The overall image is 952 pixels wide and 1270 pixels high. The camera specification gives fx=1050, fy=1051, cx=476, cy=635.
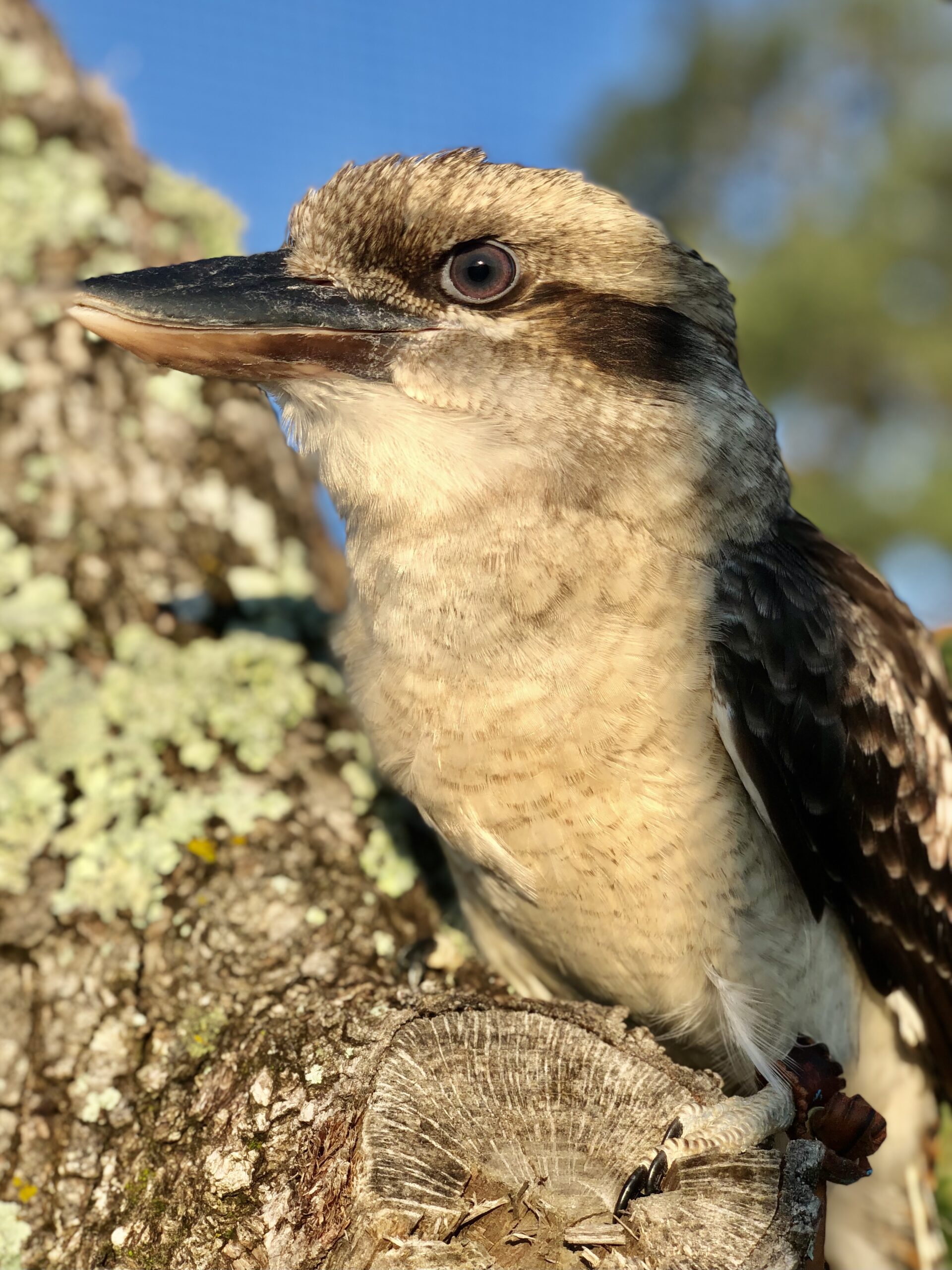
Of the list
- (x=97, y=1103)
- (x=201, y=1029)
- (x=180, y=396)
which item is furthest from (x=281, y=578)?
(x=97, y=1103)

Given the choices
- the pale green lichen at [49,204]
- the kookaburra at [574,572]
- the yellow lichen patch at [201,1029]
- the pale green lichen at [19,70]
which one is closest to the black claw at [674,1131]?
the kookaburra at [574,572]

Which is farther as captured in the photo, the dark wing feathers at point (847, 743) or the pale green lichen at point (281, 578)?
the pale green lichen at point (281, 578)

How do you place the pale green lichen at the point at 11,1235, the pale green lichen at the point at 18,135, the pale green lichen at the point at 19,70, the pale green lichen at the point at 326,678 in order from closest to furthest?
the pale green lichen at the point at 11,1235, the pale green lichen at the point at 326,678, the pale green lichen at the point at 18,135, the pale green lichen at the point at 19,70

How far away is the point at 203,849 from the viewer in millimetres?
3043

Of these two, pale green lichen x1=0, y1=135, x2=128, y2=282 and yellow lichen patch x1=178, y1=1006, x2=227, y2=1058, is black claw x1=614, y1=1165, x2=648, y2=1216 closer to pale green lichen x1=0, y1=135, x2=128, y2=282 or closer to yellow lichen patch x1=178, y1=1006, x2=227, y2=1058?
yellow lichen patch x1=178, y1=1006, x2=227, y2=1058

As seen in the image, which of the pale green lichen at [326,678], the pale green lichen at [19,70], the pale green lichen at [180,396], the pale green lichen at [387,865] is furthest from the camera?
the pale green lichen at [19,70]

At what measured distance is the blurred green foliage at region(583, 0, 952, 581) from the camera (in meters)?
11.3

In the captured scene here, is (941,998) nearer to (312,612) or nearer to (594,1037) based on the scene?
(594,1037)

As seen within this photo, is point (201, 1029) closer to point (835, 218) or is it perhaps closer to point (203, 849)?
point (203, 849)

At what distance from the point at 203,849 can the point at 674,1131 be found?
1.55 metres

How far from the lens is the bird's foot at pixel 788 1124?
6.77 ft

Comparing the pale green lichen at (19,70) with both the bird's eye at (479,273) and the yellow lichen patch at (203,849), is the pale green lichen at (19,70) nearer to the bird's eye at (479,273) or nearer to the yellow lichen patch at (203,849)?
the bird's eye at (479,273)

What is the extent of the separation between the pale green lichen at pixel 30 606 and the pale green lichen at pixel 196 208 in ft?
5.90

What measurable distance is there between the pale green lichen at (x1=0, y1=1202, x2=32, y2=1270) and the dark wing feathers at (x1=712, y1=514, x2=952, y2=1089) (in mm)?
1971
